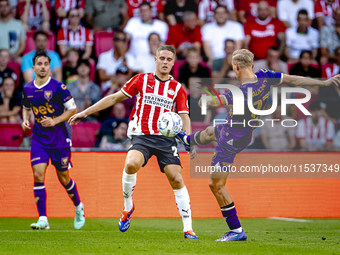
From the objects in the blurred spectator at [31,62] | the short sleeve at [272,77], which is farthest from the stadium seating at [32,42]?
the short sleeve at [272,77]

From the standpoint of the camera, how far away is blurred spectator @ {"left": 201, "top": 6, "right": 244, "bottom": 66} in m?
10.6

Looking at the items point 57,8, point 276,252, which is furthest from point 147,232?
point 57,8

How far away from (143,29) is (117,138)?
3227 millimetres

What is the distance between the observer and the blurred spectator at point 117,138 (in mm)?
8352

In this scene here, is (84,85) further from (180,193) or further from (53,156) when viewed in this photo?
(180,193)

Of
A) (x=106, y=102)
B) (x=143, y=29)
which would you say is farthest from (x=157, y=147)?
(x=143, y=29)

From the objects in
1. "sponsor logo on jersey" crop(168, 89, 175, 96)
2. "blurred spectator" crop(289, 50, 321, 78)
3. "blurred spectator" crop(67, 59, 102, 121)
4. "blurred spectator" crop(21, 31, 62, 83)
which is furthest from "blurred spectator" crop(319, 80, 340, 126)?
"blurred spectator" crop(21, 31, 62, 83)

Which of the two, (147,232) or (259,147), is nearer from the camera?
(147,232)

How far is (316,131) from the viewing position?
841cm

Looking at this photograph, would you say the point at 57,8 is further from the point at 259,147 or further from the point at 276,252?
the point at 276,252

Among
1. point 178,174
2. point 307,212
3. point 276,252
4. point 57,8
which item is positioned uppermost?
point 57,8

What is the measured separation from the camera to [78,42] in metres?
10.4

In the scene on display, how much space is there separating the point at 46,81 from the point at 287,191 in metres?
4.23

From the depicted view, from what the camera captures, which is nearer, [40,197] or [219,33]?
[40,197]
